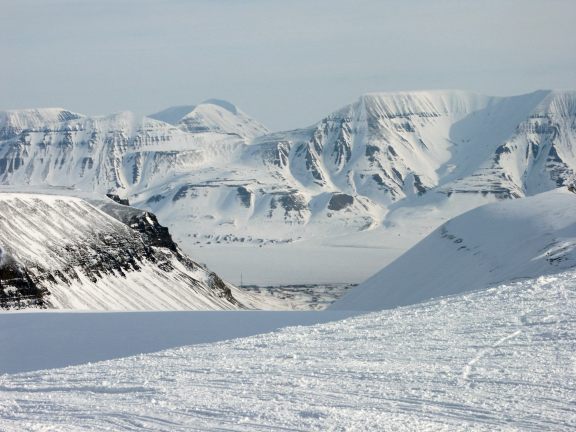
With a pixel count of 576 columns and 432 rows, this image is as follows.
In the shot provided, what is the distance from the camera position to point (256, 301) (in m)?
132

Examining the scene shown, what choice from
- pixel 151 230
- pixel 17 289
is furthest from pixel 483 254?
pixel 151 230

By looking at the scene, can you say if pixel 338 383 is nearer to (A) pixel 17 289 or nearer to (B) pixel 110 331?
(B) pixel 110 331

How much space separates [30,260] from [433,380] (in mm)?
74520

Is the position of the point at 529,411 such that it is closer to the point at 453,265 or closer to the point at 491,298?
the point at 491,298

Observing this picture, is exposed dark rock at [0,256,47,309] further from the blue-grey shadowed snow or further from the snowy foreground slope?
the snowy foreground slope

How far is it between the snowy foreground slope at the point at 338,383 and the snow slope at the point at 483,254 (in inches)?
1274

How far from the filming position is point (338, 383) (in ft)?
60.7

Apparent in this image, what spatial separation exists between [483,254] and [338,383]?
55.1 metres

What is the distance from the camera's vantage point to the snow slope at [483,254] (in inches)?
2459

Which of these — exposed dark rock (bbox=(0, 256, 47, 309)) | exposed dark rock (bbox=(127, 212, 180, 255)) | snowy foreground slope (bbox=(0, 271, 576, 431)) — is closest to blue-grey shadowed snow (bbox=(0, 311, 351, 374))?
snowy foreground slope (bbox=(0, 271, 576, 431))

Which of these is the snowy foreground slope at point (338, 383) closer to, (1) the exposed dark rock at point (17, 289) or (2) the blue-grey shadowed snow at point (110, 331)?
(2) the blue-grey shadowed snow at point (110, 331)

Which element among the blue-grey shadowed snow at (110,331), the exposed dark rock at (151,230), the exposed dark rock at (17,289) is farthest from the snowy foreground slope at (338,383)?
the exposed dark rock at (151,230)

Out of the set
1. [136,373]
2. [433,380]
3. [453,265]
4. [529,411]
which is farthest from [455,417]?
[453,265]

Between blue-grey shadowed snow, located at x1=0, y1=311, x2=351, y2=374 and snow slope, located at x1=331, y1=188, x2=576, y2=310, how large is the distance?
27.3m
